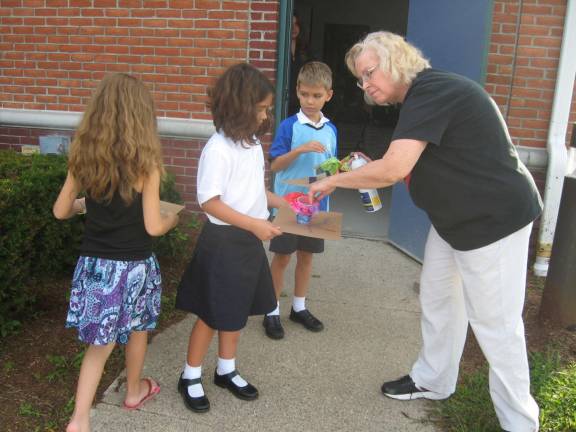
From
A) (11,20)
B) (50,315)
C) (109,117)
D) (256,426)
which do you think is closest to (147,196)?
(109,117)

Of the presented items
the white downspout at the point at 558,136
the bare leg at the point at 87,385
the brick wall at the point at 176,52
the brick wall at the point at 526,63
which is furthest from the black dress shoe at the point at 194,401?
the brick wall at the point at 526,63

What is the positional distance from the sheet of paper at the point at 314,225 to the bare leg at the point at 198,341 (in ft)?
1.97

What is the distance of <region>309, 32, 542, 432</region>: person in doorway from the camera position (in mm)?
2328

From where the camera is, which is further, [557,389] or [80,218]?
[80,218]

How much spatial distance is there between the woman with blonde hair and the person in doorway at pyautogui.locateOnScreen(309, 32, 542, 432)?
29.9 inches

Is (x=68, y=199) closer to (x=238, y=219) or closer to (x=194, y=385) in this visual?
(x=238, y=219)

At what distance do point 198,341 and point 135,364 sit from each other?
0.31m

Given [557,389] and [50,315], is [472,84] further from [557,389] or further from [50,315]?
[50,315]

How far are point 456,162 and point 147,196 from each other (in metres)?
1.29

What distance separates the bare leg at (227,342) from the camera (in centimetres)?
280

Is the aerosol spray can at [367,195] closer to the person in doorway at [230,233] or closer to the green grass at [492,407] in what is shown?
the person in doorway at [230,233]

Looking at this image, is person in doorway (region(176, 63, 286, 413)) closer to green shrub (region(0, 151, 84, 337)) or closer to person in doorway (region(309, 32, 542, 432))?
person in doorway (region(309, 32, 542, 432))

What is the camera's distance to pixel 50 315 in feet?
12.3

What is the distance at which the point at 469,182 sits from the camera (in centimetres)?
240
